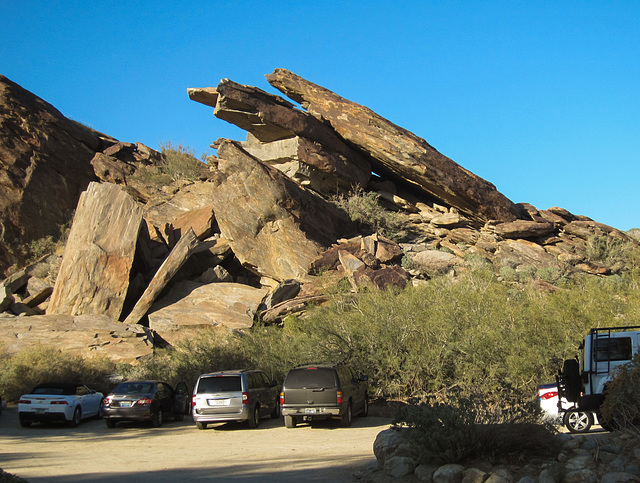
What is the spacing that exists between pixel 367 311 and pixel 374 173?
67.3ft

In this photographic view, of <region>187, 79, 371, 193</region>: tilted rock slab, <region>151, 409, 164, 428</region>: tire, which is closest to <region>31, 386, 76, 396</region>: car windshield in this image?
<region>151, 409, 164, 428</region>: tire

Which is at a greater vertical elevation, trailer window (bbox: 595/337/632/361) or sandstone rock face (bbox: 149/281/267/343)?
sandstone rock face (bbox: 149/281/267/343)

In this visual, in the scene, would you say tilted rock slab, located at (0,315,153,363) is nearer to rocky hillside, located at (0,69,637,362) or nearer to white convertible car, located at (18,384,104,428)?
rocky hillside, located at (0,69,637,362)

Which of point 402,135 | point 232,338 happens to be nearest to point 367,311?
point 232,338

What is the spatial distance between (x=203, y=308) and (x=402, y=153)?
45.7ft

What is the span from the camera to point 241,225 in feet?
93.4

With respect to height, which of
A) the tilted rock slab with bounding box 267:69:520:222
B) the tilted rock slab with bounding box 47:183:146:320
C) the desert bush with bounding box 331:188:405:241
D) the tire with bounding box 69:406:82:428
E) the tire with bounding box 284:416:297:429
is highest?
the tilted rock slab with bounding box 267:69:520:222

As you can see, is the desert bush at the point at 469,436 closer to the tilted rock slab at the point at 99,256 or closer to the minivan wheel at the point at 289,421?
the minivan wheel at the point at 289,421

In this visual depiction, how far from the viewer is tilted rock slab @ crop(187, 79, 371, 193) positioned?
102ft

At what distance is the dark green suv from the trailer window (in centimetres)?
588

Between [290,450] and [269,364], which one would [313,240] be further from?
[290,450]

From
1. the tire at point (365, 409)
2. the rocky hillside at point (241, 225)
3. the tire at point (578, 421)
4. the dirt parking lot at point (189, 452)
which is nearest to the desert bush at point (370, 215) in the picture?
the rocky hillside at point (241, 225)

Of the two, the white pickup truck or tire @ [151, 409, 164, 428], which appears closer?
the white pickup truck

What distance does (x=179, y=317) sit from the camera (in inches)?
980
